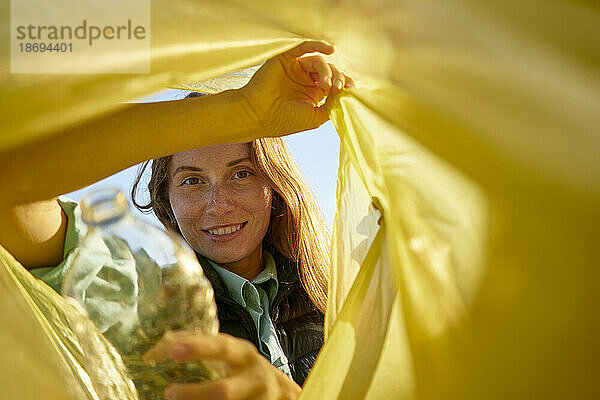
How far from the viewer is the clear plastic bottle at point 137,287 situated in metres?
0.86

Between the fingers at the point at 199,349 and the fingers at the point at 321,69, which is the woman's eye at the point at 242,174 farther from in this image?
the fingers at the point at 199,349

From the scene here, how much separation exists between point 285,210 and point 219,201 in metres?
0.23

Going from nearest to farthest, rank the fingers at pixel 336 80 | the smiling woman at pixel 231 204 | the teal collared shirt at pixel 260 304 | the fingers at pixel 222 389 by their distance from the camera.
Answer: the fingers at pixel 222 389 → the smiling woman at pixel 231 204 → the fingers at pixel 336 80 → the teal collared shirt at pixel 260 304

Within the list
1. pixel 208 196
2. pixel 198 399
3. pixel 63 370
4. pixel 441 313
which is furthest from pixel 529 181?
pixel 208 196

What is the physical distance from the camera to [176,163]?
1919 millimetres

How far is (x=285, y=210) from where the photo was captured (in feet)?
6.65

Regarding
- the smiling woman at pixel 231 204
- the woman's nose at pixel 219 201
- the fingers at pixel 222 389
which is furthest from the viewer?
the woman's nose at pixel 219 201

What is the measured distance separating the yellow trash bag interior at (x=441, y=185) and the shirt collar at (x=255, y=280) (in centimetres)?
88

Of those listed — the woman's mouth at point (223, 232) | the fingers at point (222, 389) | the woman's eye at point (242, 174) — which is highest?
the fingers at point (222, 389)

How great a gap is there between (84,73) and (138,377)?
36 centimetres

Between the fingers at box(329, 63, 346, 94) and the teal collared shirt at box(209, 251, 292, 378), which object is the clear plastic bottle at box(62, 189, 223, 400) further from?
the teal collared shirt at box(209, 251, 292, 378)

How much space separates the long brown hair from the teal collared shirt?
0.12m

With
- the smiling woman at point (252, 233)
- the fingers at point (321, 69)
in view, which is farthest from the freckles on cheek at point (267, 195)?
the fingers at point (321, 69)

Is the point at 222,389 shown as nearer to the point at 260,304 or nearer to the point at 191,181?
the point at 260,304
